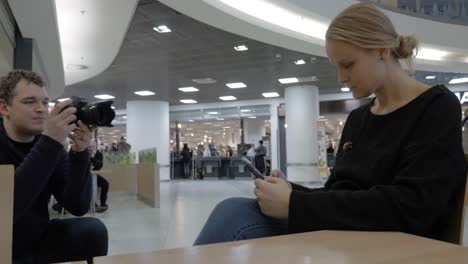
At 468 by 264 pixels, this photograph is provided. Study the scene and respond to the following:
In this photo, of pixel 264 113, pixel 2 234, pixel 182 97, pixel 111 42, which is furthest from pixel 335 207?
pixel 264 113

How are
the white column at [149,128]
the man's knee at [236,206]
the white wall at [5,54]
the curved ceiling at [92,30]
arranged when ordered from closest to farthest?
the man's knee at [236,206] → the white wall at [5,54] → the curved ceiling at [92,30] → the white column at [149,128]

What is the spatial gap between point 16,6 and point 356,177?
5362 millimetres

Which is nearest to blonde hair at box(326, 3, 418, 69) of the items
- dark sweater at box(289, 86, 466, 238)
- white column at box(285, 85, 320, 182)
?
dark sweater at box(289, 86, 466, 238)

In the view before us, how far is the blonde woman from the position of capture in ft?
2.77

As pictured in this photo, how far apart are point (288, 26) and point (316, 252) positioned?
710 centimetres

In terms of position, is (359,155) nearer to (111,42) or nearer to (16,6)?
(16,6)

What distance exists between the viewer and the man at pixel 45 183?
133 centimetres

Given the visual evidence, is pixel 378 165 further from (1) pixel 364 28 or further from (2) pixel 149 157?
(2) pixel 149 157

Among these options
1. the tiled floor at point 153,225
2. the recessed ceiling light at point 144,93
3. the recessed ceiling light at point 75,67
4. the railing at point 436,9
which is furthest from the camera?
the recessed ceiling light at point 144,93

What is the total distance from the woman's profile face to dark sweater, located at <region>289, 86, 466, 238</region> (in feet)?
0.37

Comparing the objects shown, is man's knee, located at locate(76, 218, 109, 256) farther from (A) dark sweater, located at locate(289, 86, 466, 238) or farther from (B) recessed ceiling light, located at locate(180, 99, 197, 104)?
(B) recessed ceiling light, located at locate(180, 99, 197, 104)

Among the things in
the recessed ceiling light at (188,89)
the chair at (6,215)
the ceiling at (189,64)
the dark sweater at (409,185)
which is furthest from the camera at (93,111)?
the recessed ceiling light at (188,89)

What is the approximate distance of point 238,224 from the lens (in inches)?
→ 35.1

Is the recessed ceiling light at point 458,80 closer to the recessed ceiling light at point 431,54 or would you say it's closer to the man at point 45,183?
the recessed ceiling light at point 431,54
